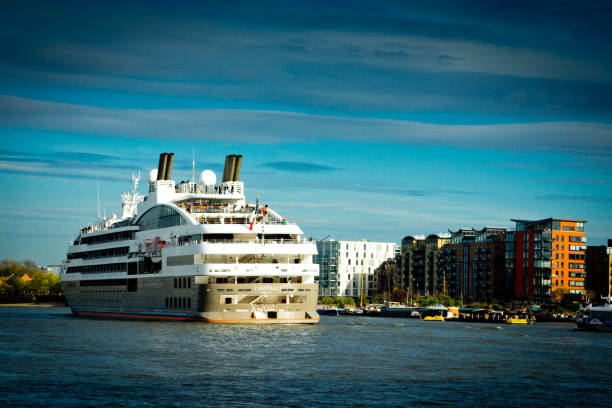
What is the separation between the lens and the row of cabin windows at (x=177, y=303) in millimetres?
91738

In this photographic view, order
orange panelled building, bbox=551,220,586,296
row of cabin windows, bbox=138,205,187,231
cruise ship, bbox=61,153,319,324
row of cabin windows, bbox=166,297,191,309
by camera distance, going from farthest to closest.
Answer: orange panelled building, bbox=551,220,586,296 < row of cabin windows, bbox=138,205,187,231 < row of cabin windows, bbox=166,297,191,309 < cruise ship, bbox=61,153,319,324

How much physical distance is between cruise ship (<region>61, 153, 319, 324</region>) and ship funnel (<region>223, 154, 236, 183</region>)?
145mm

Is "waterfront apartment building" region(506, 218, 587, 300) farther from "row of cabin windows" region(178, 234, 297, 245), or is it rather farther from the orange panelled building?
"row of cabin windows" region(178, 234, 297, 245)

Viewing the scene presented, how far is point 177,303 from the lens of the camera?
94312mm

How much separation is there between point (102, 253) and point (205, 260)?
34.2 meters

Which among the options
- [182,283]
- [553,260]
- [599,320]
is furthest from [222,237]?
[553,260]

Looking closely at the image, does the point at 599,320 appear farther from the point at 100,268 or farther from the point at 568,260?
the point at 568,260

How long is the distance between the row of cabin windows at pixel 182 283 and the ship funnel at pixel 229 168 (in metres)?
18.4

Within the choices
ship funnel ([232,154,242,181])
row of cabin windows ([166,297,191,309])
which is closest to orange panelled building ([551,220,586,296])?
ship funnel ([232,154,242,181])

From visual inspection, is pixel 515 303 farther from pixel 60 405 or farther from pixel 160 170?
pixel 60 405

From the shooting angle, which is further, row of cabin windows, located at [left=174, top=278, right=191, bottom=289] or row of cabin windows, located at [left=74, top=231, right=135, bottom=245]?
row of cabin windows, located at [left=74, top=231, right=135, bottom=245]

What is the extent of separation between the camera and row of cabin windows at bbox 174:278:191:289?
91806mm

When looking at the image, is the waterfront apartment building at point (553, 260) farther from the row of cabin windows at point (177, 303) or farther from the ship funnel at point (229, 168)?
the row of cabin windows at point (177, 303)

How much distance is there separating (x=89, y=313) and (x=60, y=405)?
85.8m
